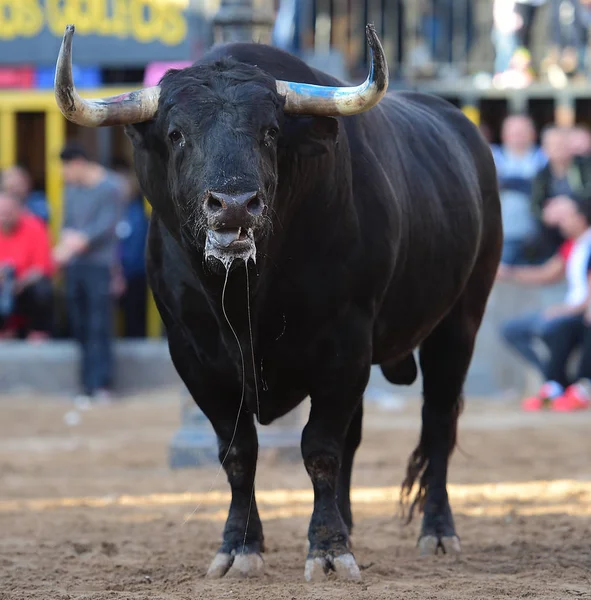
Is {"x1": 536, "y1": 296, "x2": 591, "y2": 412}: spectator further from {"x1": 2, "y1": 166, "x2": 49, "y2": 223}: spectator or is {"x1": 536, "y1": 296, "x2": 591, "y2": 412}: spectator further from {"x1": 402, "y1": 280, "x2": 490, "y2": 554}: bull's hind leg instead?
{"x1": 2, "y1": 166, "x2": 49, "y2": 223}: spectator

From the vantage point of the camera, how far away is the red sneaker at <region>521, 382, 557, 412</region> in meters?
10.6

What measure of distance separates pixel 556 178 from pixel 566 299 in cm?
101

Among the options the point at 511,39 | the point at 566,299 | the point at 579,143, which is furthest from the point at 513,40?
the point at 566,299

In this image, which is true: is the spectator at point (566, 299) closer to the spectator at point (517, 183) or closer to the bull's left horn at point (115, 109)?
the spectator at point (517, 183)

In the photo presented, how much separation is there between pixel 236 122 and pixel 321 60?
722 cm

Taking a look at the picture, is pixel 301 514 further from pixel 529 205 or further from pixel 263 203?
pixel 529 205

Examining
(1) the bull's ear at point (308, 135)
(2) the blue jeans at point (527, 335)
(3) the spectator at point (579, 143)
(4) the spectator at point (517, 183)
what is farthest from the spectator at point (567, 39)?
(1) the bull's ear at point (308, 135)

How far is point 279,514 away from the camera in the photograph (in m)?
6.48

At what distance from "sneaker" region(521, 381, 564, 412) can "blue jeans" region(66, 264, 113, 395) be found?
142 inches

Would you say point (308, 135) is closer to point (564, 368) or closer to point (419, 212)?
point (419, 212)

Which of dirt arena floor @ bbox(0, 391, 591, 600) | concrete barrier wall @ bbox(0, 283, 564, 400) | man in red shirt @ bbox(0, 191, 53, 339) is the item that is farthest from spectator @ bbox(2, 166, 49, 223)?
dirt arena floor @ bbox(0, 391, 591, 600)

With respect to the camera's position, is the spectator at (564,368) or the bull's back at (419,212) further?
the spectator at (564,368)

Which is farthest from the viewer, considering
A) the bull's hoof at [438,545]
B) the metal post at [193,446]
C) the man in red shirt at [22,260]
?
the man in red shirt at [22,260]

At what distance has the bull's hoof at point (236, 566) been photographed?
16.1ft
